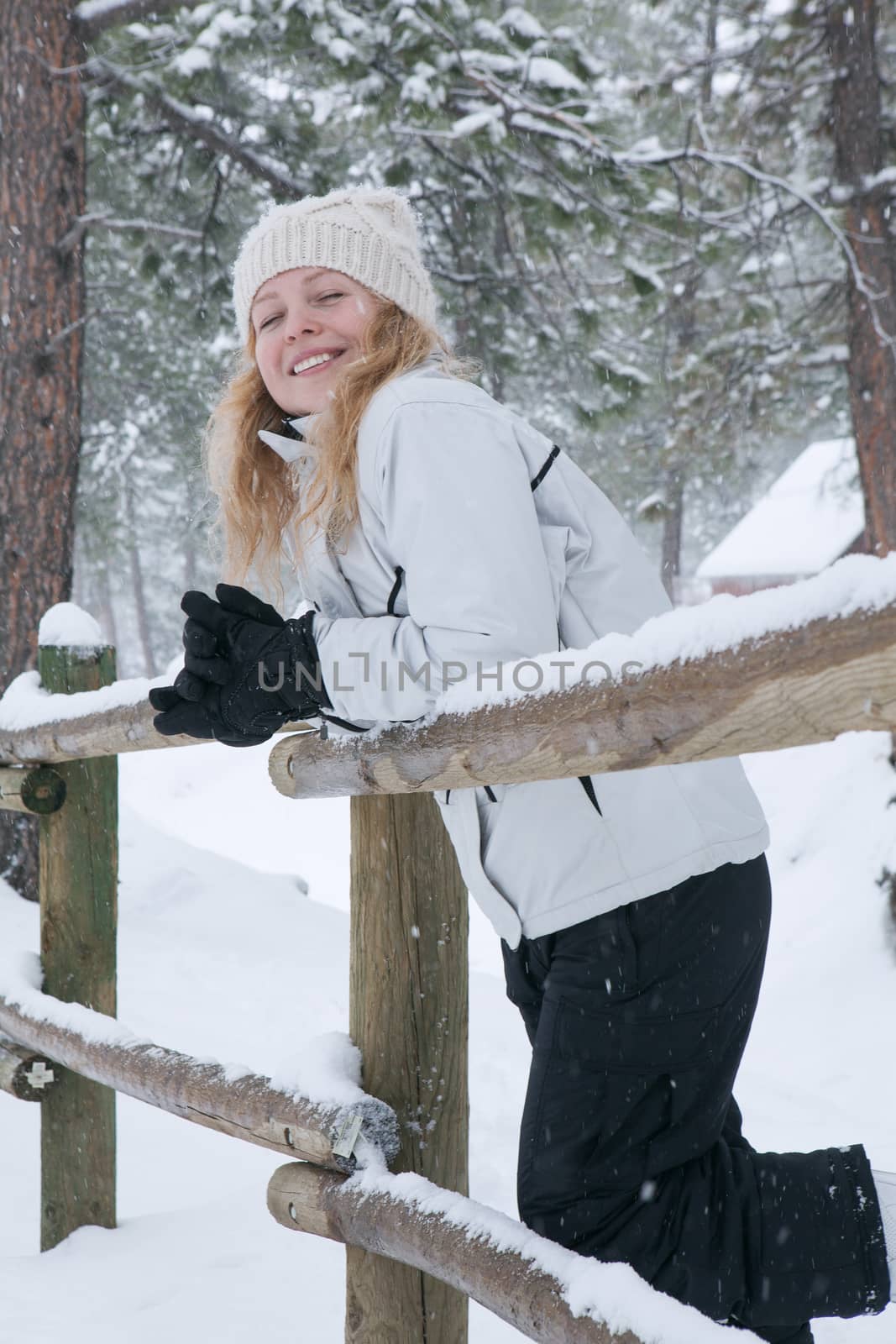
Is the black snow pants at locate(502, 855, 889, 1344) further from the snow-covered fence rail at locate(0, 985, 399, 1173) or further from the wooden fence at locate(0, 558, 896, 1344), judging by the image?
the snow-covered fence rail at locate(0, 985, 399, 1173)

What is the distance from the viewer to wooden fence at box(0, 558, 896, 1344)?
3.73ft

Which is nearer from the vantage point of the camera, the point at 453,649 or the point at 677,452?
the point at 453,649

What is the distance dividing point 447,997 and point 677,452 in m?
9.42

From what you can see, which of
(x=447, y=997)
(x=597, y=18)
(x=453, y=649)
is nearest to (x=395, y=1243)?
(x=447, y=997)

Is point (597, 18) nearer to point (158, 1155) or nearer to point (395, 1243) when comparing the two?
point (158, 1155)

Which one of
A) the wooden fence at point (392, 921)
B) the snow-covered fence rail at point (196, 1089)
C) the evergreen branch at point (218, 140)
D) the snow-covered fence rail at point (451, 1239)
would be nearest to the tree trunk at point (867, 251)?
the evergreen branch at point (218, 140)

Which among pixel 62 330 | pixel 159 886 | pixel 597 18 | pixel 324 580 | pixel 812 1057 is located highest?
pixel 597 18

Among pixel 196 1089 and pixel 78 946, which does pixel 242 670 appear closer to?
pixel 196 1089

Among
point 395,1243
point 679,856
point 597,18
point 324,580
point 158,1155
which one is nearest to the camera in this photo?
point 679,856

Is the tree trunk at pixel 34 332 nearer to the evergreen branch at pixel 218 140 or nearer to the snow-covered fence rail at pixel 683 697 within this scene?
the evergreen branch at pixel 218 140

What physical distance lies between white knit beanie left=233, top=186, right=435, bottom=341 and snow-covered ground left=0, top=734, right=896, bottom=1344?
62.2 inches

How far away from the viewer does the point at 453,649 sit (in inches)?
64.4

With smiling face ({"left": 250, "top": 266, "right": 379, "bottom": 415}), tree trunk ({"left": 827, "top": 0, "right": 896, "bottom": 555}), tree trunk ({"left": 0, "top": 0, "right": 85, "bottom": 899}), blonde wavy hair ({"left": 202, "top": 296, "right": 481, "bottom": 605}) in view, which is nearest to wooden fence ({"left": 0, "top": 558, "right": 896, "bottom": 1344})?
blonde wavy hair ({"left": 202, "top": 296, "right": 481, "bottom": 605})

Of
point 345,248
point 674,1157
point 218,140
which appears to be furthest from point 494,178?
point 674,1157
